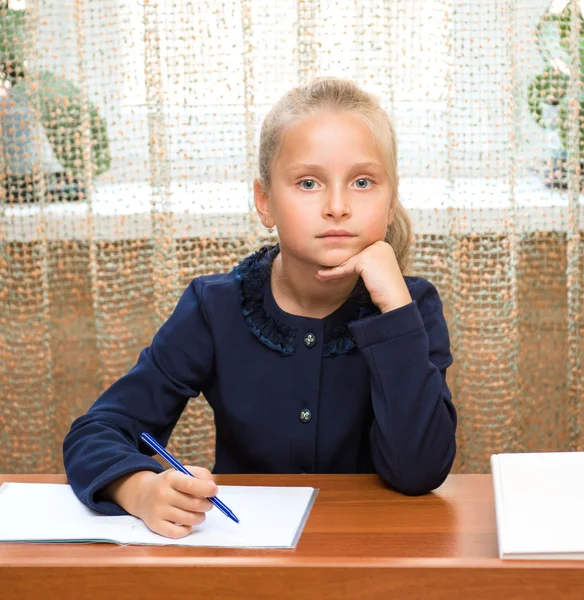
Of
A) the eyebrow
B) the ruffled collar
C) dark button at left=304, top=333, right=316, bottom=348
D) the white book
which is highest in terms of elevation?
the eyebrow

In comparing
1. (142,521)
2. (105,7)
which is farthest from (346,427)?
(105,7)

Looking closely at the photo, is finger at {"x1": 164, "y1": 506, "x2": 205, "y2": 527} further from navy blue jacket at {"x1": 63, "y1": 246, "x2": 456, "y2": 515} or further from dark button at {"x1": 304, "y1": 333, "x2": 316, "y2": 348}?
dark button at {"x1": 304, "y1": 333, "x2": 316, "y2": 348}

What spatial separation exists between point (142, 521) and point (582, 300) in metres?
1.10

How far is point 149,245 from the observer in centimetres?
176

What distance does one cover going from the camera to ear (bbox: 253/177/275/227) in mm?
1207

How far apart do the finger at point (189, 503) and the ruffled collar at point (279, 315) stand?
342 millimetres

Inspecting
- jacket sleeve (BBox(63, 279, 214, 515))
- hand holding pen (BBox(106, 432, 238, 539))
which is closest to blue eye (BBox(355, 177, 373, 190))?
jacket sleeve (BBox(63, 279, 214, 515))

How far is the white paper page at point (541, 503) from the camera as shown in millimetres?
761

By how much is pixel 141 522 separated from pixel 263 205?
48 cm

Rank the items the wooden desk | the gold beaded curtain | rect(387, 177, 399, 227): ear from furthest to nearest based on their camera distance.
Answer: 1. the gold beaded curtain
2. rect(387, 177, 399, 227): ear
3. the wooden desk

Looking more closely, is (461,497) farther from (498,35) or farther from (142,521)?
(498,35)

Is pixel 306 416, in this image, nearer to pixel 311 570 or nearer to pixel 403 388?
pixel 403 388

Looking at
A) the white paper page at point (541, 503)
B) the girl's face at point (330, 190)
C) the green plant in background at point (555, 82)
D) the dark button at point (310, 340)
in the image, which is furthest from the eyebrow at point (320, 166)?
the green plant in background at point (555, 82)

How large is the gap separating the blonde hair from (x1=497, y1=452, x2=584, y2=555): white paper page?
15.4 inches
